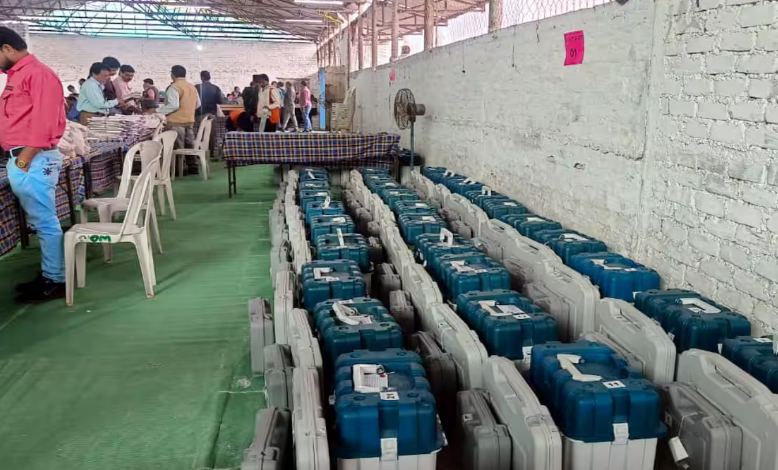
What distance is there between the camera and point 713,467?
6.02ft

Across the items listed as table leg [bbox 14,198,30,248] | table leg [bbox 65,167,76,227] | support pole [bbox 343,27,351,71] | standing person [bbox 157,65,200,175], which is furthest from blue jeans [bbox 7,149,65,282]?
support pole [bbox 343,27,351,71]

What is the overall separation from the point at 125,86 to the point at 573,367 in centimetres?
960

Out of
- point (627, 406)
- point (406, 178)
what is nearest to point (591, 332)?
point (627, 406)

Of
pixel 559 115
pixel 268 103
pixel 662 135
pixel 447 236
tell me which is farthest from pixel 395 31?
pixel 662 135

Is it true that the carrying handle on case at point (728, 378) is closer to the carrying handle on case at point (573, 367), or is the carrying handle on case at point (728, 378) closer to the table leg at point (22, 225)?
the carrying handle on case at point (573, 367)

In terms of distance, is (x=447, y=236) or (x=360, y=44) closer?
(x=447, y=236)

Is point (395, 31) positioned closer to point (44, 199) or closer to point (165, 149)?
point (165, 149)

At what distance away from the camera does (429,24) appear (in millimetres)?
7793

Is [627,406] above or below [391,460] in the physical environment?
above

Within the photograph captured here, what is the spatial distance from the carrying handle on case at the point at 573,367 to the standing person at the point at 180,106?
7.72 m

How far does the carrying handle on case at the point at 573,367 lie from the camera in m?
1.92

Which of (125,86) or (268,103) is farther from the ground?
(125,86)

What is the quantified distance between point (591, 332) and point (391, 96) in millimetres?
8124

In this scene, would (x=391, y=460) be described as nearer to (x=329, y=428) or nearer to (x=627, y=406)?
(x=329, y=428)
